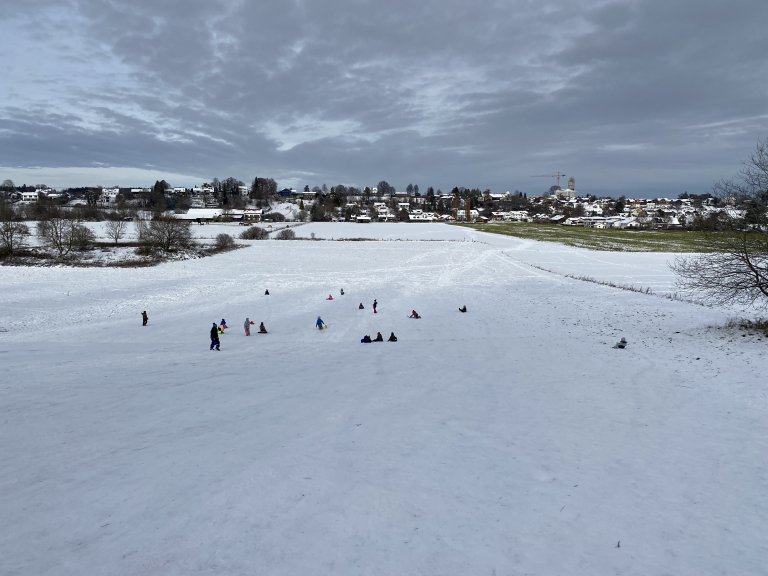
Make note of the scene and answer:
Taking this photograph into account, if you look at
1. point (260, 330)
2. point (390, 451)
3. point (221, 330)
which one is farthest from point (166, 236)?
point (390, 451)

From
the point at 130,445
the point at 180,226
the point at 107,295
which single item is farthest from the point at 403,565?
the point at 180,226

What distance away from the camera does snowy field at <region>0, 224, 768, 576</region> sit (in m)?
6.77

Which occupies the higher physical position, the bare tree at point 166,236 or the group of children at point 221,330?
the bare tree at point 166,236

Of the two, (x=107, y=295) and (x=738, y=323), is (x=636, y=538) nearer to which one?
(x=738, y=323)

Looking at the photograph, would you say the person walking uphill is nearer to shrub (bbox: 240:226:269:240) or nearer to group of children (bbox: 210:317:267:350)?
group of children (bbox: 210:317:267:350)

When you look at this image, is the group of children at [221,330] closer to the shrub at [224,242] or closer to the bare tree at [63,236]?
the bare tree at [63,236]

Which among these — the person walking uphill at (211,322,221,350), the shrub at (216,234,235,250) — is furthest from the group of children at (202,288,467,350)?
the shrub at (216,234,235,250)

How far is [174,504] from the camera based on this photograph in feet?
25.7

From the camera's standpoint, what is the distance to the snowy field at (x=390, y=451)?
6.77 metres

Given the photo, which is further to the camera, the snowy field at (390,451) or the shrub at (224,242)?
the shrub at (224,242)

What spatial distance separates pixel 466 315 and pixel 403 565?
2194cm

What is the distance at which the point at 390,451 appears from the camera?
32.3 ft

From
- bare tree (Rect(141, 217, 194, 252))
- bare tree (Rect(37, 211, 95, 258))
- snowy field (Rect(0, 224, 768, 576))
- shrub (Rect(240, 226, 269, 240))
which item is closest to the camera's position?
snowy field (Rect(0, 224, 768, 576))

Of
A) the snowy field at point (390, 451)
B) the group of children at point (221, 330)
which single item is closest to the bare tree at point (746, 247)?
the snowy field at point (390, 451)
